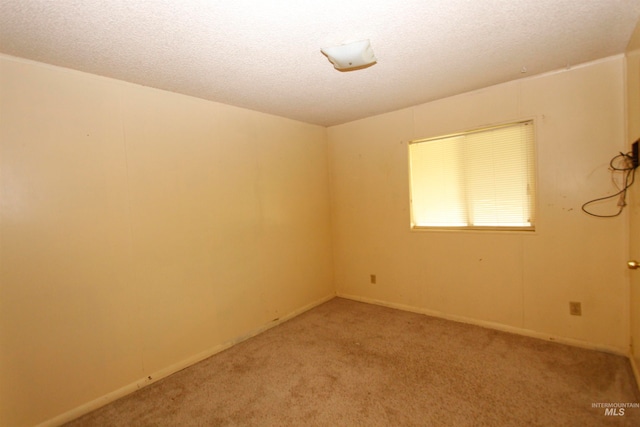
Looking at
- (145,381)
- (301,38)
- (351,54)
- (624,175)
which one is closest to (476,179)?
(624,175)

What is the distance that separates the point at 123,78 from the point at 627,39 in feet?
11.5

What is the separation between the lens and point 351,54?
1.89m

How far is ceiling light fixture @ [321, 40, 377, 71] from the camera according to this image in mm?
1830

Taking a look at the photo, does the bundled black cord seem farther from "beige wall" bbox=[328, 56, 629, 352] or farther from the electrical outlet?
the electrical outlet

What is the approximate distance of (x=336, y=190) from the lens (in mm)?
4004

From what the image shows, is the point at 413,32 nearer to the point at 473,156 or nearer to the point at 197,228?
the point at 473,156

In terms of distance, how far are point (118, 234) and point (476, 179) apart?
10.5 ft

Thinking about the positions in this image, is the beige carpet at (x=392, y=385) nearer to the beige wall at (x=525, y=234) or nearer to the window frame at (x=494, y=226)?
the beige wall at (x=525, y=234)

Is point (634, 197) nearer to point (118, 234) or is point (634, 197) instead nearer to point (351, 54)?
point (351, 54)

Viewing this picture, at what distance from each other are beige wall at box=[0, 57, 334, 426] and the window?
1696 mm

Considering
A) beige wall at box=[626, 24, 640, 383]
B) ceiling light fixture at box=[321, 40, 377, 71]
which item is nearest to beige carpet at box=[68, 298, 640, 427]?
beige wall at box=[626, 24, 640, 383]

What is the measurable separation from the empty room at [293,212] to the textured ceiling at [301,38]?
0.02 metres

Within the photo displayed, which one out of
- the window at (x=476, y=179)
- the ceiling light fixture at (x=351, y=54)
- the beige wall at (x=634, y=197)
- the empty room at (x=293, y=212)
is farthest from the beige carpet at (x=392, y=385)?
the ceiling light fixture at (x=351, y=54)

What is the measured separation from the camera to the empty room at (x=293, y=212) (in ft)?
5.68
